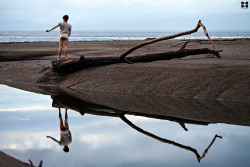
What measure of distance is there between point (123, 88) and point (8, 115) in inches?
153

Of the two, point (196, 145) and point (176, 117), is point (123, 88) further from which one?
point (196, 145)

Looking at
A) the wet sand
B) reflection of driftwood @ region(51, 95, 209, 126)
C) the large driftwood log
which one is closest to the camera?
reflection of driftwood @ region(51, 95, 209, 126)

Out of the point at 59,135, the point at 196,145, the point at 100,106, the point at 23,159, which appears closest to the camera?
the point at 23,159

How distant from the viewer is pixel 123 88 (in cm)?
1086

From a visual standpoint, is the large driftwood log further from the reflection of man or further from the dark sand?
the reflection of man

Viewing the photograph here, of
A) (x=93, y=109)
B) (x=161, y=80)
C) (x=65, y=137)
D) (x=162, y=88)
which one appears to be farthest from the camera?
(x=161, y=80)

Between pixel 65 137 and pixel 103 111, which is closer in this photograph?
pixel 65 137

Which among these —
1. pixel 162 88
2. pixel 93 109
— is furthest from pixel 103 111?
pixel 162 88

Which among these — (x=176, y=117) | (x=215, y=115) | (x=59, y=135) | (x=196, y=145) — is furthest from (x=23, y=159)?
(x=215, y=115)

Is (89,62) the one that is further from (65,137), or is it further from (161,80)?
(65,137)

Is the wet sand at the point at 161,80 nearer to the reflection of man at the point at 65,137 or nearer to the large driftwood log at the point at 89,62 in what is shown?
the large driftwood log at the point at 89,62

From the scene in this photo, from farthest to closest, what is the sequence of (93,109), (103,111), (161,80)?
(161,80)
(93,109)
(103,111)

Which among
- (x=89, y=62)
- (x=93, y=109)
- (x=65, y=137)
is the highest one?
(x=89, y=62)

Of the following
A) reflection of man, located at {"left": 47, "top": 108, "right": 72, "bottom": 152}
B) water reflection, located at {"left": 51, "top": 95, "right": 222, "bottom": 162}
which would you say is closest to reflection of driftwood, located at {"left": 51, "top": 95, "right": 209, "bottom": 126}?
water reflection, located at {"left": 51, "top": 95, "right": 222, "bottom": 162}
